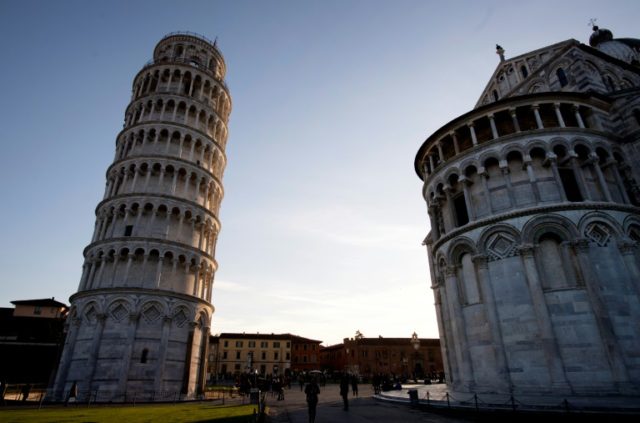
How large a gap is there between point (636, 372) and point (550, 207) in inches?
286

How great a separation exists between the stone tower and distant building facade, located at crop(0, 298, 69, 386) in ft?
125

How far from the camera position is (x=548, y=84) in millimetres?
26438

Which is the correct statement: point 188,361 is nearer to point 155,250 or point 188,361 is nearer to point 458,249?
point 155,250

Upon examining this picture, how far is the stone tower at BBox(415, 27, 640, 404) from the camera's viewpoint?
15359 millimetres

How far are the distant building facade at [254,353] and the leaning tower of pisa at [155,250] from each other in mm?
53150

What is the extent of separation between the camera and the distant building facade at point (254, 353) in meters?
78.4

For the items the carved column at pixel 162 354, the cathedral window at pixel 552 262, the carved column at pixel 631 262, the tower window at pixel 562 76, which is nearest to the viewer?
the carved column at pixel 631 262

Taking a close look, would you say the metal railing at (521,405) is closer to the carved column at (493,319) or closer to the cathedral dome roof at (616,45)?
the carved column at (493,319)

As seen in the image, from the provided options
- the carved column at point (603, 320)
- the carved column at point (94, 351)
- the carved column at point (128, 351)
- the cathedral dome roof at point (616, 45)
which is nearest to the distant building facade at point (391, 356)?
the carved column at point (128, 351)

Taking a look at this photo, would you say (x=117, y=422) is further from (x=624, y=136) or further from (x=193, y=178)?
(x=624, y=136)

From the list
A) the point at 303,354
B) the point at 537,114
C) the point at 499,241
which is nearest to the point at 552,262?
the point at 499,241

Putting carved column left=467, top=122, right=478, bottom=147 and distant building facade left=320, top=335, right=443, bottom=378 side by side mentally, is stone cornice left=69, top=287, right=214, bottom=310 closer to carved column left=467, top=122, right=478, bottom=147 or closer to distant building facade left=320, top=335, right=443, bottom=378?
carved column left=467, top=122, right=478, bottom=147

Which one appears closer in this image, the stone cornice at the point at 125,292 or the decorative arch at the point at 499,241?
the decorative arch at the point at 499,241

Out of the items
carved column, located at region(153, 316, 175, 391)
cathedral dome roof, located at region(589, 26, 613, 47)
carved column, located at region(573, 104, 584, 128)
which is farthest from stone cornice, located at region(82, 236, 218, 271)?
cathedral dome roof, located at region(589, 26, 613, 47)
